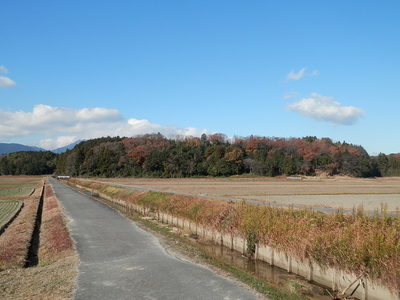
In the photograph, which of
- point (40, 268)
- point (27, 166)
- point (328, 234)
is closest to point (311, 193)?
point (328, 234)

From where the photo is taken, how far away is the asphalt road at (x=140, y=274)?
27.4 ft

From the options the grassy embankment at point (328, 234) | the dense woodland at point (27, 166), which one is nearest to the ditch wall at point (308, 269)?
the grassy embankment at point (328, 234)

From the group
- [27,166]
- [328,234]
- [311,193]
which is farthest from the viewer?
[27,166]

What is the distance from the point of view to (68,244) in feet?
48.8

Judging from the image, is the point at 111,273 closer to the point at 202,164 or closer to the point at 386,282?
the point at 386,282

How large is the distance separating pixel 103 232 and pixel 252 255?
8524 millimetres

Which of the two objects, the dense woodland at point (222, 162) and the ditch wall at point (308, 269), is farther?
the dense woodland at point (222, 162)

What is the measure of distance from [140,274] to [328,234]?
6.33 m

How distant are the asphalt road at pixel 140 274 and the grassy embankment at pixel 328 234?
3.38 meters

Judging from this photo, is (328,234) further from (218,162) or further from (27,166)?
(27,166)

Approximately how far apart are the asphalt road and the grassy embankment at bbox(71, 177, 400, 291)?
3383 mm

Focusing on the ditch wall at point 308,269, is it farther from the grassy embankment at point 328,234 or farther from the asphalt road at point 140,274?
the asphalt road at point 140,274

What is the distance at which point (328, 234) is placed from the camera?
11.0 meters

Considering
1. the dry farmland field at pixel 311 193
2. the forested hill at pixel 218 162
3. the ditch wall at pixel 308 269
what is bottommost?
the ditch wall at pixel 308 269
